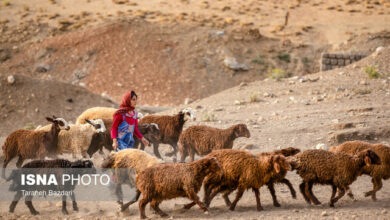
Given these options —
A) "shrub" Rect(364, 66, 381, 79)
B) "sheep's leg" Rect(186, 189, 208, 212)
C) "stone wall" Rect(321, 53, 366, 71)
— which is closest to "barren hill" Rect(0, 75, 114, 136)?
"stone wall" Rect(321, 53, 366, 71)

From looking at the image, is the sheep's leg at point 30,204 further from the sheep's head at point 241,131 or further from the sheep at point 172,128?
the sheep's head at point 241,131

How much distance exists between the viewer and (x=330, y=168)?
26.7 feet

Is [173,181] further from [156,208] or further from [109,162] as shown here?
[109,162]

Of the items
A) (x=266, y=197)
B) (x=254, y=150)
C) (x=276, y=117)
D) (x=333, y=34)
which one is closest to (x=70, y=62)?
(x=333, y=34)

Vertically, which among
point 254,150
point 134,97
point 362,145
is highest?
point 134,97

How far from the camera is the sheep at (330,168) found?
8102mm

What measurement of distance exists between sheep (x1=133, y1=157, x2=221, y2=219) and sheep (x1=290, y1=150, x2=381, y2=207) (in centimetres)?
→ 144

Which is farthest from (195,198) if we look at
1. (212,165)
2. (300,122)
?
(300,122)

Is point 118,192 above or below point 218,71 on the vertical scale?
above

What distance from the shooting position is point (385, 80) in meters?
17.0

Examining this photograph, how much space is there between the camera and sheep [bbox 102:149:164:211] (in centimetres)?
853

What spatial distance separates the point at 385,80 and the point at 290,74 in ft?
47.7

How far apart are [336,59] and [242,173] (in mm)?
16732

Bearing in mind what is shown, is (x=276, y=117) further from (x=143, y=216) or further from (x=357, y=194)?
(x=143, y=216)
